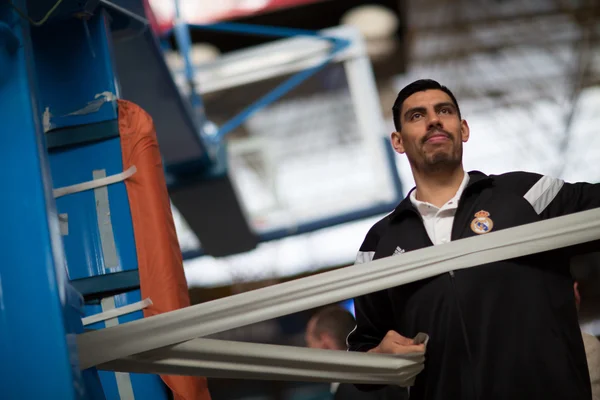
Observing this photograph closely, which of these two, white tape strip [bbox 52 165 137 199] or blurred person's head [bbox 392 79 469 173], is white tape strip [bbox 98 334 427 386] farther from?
white tape strip [bbox 52 165 137 199]

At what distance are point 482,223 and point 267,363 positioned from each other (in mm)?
766

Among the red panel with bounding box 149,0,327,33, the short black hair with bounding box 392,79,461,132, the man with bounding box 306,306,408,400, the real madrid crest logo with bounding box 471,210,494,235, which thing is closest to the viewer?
the real madrid crest logo with bounding box 471,210,494,235

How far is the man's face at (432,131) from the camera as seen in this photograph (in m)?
2.51

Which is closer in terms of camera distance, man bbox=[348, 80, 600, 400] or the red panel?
man bbox=[348, 80, 600, 400]

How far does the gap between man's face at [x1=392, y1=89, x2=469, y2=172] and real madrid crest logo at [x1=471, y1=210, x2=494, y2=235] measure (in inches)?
7.5

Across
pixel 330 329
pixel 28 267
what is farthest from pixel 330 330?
pixel 28 267

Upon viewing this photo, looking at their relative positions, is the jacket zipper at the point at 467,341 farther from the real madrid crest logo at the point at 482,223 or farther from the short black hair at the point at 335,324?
the short black hair at the point at 335,324

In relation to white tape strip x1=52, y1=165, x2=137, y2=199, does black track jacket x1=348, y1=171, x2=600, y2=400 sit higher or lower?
lower

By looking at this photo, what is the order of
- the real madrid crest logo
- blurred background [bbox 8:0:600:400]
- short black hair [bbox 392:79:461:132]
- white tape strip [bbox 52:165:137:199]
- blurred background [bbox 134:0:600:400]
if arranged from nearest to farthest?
the real madrid crest logo, short black hair [bbox 392:79:461:132], blurred background [bbox 8:0:600:400], white tape strip [bbox 52:165:137:199], blurred background [bbox 134:0:600:400]

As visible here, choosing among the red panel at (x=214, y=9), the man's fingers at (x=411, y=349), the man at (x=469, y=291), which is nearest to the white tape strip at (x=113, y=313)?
the man at (x=469, y=291)

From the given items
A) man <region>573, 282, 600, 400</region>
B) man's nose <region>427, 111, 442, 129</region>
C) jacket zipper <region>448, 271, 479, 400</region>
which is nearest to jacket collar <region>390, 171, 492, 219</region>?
man's nose <region>427, 111, 442, 129</region>

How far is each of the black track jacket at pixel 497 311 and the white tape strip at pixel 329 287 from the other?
A: 71mm

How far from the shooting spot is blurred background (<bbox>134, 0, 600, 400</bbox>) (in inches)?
313

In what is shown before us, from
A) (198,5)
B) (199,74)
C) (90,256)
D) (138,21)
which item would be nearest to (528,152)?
(198,5)
